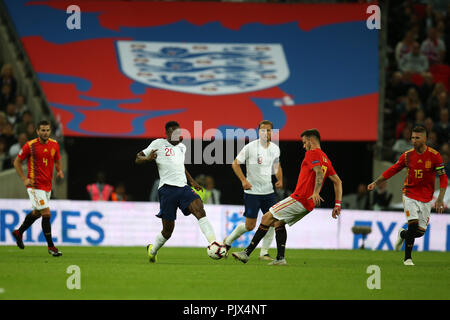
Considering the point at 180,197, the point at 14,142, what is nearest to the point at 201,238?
the point at 14,142

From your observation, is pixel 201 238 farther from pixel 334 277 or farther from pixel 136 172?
pixel 334 277

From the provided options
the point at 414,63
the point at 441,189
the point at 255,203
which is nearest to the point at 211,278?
the point at 255,203

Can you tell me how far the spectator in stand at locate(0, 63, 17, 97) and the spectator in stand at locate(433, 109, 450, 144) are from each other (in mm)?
11541

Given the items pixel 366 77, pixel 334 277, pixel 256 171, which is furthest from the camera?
pixel 366 77

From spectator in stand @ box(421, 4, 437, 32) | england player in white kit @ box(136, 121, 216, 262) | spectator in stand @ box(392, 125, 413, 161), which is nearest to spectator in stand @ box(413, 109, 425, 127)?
spectator in stand @ box(392, 125, 413, 161)

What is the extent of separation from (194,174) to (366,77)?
5.68 m

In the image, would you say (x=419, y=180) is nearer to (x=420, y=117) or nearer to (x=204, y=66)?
(x=420, y=117)

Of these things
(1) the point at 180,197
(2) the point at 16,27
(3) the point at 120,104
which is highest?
(2) the point at 16,27

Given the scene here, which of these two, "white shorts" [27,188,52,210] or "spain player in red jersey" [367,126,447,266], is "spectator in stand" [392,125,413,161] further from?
"white shorts" [27,188,52,210]

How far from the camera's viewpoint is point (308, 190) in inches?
509

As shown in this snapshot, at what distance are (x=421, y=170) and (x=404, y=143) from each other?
358 inches

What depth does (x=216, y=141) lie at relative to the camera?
23.1 meters

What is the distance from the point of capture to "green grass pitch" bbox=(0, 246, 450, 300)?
960 centimetres
